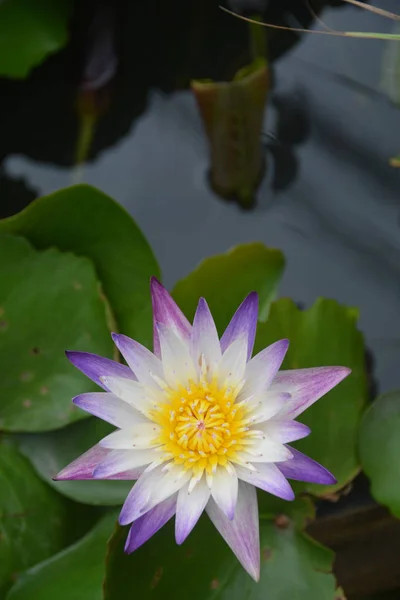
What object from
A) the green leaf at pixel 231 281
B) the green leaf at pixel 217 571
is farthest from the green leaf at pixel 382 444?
the green leaf at pixel 231 281

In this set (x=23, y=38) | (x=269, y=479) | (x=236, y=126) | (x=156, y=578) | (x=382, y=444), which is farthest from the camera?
(x=23, y=38)

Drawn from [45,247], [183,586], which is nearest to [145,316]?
[45,247]

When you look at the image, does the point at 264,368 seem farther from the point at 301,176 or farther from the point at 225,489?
the point at 301,176

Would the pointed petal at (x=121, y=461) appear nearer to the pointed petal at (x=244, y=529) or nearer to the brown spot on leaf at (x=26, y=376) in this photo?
the pointed petal at (x=244, y=529)

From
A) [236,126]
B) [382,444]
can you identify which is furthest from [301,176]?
[382,444]

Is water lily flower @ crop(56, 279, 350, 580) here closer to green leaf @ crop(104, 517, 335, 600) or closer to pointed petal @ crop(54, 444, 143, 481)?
pointed petal @ crop(54, 444, 143, 481)

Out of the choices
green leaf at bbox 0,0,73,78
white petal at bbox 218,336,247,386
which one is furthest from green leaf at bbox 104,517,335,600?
green leaf at bbox 0,0,73,78

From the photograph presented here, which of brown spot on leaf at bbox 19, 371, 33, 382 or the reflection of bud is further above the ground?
the reflection of bud
